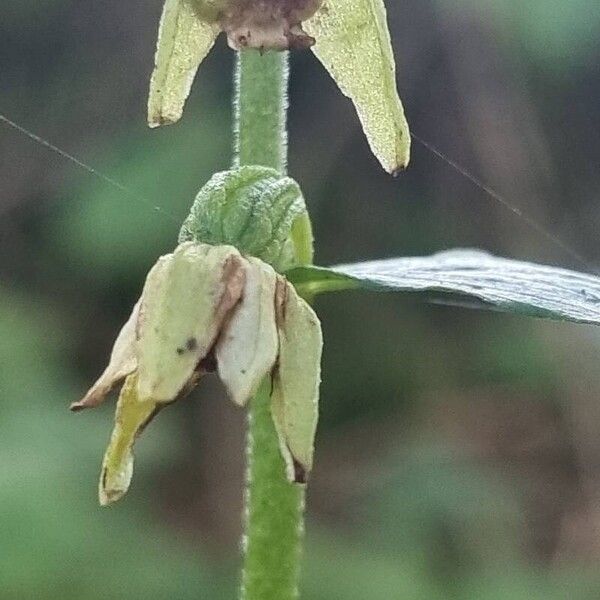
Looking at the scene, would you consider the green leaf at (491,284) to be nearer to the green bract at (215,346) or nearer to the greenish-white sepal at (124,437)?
the green bract at (215,346)

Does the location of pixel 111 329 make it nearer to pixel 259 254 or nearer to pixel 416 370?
pixel 416 370

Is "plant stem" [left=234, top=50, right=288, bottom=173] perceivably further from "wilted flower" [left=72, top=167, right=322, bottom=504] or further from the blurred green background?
the blurred green background

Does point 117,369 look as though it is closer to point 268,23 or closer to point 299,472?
point 299,472

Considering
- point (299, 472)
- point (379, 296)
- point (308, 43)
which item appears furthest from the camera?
point (379, 296)

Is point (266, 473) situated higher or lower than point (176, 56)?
lower

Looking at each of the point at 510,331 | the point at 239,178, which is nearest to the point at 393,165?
the point at 239,178

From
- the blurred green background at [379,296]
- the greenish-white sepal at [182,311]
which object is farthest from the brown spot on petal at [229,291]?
the blurred green background at [379,296]

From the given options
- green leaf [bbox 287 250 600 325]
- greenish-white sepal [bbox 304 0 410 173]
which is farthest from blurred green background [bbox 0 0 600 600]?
greenish-white sepal [bbox 304 0 410 173]

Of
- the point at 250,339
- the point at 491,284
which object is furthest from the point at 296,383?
the point at 491,284

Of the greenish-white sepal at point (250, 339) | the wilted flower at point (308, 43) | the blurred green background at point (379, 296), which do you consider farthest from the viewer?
the blurred green background at point (379, 296)
